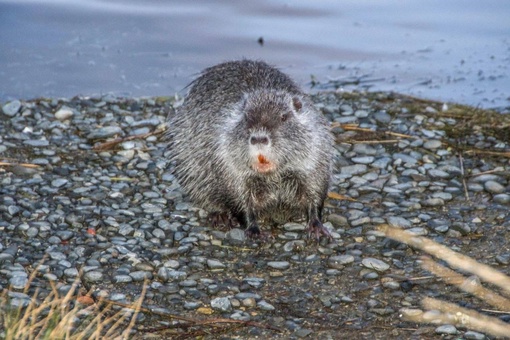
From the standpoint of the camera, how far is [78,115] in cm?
906

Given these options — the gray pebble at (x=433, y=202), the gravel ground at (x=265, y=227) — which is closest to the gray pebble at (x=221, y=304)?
the gravel ground at (x=265, y=227)

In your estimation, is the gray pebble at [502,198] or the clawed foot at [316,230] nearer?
the clawed foot at [316,230]

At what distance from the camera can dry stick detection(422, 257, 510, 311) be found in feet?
18.3

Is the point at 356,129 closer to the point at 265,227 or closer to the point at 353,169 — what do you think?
the point at 353,169

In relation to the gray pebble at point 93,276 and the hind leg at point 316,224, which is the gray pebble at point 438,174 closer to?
the hind leg at point 316,224

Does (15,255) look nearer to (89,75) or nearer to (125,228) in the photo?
(125,228)

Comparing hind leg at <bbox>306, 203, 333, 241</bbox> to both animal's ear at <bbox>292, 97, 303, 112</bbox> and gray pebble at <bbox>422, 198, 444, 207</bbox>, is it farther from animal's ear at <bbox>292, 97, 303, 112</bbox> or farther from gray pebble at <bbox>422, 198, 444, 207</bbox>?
gray pebble at <bbox>422, 198, 444, 207</bbox>

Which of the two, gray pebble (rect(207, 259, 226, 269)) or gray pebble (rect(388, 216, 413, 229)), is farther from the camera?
gray pebble (rect(388, 216, 413, 229))

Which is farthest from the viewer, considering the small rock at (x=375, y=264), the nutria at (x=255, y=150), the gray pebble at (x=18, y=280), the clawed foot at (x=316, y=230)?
the clawed foot at (x=316, y=230)

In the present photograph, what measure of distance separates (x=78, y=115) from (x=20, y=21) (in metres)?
4.25

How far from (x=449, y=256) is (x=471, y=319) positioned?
3.42 ft

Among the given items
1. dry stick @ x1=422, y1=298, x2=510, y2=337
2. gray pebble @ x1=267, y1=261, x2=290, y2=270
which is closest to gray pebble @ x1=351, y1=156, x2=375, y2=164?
gray pebble @ x1=267, y1=261, x2=290, y2=270

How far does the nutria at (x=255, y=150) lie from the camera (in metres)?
6.46

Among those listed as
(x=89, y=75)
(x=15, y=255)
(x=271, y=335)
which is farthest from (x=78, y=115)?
(x=271, y=335)
